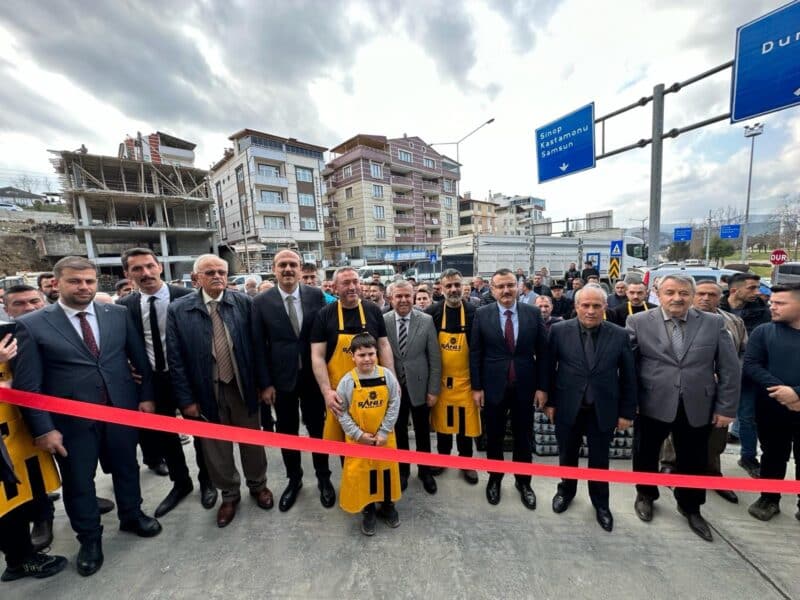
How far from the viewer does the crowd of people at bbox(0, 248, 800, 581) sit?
219cm

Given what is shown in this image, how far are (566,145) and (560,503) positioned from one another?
25.8ft

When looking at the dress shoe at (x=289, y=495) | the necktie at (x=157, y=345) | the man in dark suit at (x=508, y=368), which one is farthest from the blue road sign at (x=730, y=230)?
the necktie at (x=157, y=345)

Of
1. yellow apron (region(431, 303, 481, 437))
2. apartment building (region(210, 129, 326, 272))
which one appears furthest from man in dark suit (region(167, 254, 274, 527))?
apartment building (region(210, 129, 326, 272))

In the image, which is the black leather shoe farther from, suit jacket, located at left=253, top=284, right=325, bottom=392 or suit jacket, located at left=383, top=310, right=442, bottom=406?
suit jacket, located at left=253, top=284, right=325, bottom=392

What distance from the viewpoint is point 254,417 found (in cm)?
287

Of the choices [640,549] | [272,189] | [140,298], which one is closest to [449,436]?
[640,549]

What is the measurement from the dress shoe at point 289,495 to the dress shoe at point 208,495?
59 centimetres

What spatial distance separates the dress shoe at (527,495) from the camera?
2711 millimetres

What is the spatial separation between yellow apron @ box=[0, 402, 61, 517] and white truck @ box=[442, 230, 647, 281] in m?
13.5

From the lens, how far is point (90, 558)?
2.19 meters

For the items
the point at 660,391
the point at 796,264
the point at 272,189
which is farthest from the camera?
the point at 272,189

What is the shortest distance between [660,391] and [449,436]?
180cm

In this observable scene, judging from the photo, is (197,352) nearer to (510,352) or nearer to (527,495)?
(510,352)

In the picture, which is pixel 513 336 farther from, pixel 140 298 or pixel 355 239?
pixel 355 239
